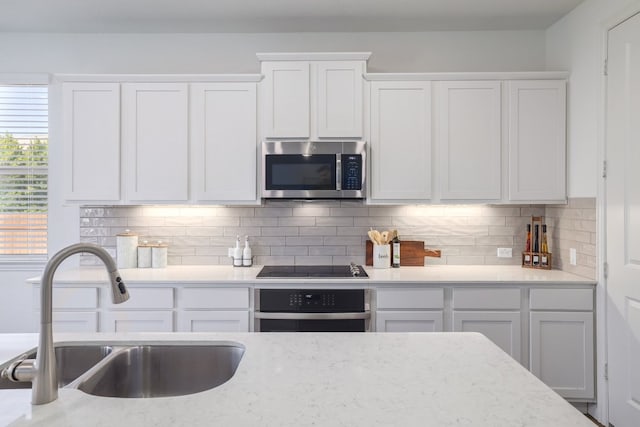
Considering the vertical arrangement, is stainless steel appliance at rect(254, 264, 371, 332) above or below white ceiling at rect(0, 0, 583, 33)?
below

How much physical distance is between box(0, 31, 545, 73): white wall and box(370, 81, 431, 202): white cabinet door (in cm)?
48

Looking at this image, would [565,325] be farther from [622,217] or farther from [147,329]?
[147,329]

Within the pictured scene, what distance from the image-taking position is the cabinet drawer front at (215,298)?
291cm

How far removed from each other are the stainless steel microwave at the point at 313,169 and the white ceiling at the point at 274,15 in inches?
37.4

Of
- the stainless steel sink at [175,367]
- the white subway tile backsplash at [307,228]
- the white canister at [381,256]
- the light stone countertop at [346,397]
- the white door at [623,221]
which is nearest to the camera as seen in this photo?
the light stone countertop at [346,397]

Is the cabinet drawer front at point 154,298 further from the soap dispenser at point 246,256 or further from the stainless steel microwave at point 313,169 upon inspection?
the stainless steel microwave at point 313,169

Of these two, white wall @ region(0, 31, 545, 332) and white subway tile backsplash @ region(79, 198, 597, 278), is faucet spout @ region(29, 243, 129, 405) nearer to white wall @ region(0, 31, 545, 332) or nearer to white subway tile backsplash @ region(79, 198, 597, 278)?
white subway tile backsplash @ region(79, 198, 597, 278)

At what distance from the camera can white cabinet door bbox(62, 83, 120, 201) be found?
3176 mm

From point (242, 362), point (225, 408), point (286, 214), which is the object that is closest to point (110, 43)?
point (286, 214)

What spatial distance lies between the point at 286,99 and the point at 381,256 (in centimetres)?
134

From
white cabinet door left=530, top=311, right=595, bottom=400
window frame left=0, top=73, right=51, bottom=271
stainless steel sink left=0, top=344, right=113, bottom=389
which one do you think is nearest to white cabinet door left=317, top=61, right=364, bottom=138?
white cabinet door left=530, top=311, right=595, bottom=400

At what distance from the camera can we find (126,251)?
3.35m

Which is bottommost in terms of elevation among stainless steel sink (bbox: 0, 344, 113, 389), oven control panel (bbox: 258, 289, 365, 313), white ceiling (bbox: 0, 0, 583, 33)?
oven control panel (bbox: 258, 289, 365, 313)

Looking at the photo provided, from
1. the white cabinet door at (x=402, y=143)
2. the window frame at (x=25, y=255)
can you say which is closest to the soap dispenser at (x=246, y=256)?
the white cabinet door at (x=402, y=143)
